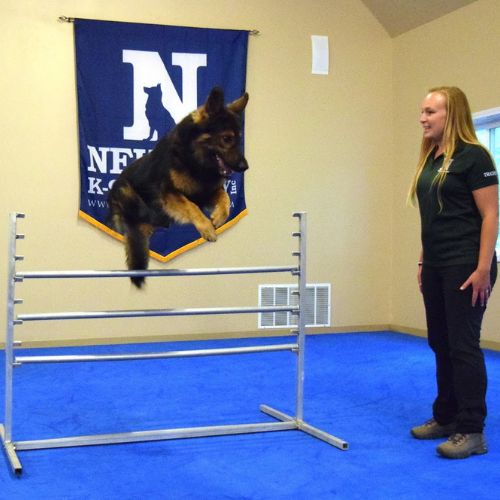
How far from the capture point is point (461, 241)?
326 centimetres

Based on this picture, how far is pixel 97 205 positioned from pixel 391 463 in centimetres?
418

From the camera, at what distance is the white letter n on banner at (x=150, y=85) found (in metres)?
6.56

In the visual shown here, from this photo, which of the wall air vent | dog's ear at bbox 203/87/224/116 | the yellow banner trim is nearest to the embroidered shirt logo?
dog's ear at bbox 203/87/224/116

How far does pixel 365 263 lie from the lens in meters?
7.63

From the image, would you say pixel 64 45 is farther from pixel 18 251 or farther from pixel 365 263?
pixel 365 263

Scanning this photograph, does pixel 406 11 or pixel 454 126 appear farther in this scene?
pixel 406 11

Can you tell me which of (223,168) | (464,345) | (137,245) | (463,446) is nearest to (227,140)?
(223,168)

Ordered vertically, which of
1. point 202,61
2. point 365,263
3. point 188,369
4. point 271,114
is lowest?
point 188,369

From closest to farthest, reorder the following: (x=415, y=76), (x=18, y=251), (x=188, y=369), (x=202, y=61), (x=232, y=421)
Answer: (x=232, y=421), (x=188, y=369), (x=18, y=251), (x=202, y=61), (x=415, y=76)

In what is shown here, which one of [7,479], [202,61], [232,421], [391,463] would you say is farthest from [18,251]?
[391,463]

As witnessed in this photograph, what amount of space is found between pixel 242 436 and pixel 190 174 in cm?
140

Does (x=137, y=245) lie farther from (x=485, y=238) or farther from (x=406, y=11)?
(x=406, y=11)

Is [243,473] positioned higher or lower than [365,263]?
lower

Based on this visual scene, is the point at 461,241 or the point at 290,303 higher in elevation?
the point at 461,241
